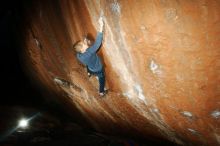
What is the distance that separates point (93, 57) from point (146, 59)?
86 centimetres

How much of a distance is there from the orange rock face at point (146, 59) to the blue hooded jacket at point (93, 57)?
10 cm

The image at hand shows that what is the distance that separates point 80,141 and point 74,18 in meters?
4.29

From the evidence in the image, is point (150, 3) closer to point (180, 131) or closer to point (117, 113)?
point (180, 131)

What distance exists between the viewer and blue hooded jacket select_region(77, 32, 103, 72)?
355cm

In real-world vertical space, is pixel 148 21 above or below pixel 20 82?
below

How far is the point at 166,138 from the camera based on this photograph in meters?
4.68

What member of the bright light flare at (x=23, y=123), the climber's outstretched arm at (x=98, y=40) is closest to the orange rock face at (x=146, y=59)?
the climber's outstretched arm at (x=98, y=40)

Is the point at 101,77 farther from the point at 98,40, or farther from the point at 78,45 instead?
the point at 98,40

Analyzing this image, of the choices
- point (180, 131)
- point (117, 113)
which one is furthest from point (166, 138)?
point (117, 113)

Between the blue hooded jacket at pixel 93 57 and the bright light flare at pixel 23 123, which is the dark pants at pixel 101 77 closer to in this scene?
the blue hooded jacket at pixel 93 57

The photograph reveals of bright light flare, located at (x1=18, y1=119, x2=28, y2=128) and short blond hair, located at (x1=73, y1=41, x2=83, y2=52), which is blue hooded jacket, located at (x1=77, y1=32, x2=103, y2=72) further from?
bright light flare, located at (x1=18, y1=119, x2=28, y2=128)

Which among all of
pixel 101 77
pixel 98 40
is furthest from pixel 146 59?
pixel 101 77

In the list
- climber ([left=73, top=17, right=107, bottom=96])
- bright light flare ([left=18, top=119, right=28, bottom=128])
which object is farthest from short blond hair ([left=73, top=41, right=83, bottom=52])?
bright light flare ([left=18, top=119, right=28, bottom=128])

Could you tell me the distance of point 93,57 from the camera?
3771mm
